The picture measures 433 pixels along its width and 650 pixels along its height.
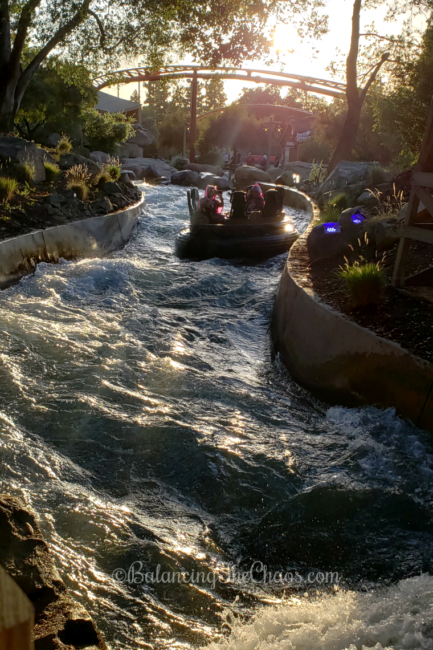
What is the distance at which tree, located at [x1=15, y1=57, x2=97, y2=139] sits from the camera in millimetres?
24250

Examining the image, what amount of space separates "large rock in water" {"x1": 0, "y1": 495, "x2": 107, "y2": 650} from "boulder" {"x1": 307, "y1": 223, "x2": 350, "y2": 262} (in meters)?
6.52

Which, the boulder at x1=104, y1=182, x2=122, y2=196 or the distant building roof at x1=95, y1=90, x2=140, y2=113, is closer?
the boulder at x1=104, y1=182, x2=122, y2=196

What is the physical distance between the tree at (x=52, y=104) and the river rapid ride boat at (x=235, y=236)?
1361 centimetres

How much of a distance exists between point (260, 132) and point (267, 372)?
6968 cm

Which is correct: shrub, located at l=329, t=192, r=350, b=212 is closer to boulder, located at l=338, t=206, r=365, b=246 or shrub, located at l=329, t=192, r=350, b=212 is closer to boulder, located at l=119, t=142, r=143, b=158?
boulder, located at l=338, t=206, r=365, b=246

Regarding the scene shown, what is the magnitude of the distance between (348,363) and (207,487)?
6.55ft

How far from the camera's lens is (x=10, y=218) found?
403 inches

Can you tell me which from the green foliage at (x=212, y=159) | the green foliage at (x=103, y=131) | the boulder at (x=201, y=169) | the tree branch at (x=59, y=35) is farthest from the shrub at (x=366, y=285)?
the green foliage at (x=212, y=159)

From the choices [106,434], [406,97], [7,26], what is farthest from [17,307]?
[406,97]

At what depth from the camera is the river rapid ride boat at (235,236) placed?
12.3 metres

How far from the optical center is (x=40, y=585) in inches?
93.4

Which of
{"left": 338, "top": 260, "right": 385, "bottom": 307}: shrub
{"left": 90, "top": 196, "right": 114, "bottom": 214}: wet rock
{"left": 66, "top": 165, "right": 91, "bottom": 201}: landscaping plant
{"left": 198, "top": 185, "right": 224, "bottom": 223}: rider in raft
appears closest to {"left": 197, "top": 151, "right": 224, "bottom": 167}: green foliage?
{"left": 66, "top": 165, "right": 91, "bottom": 201}: landscaping plant

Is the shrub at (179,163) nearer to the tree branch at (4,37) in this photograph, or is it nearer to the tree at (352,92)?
the tree at (352,92)

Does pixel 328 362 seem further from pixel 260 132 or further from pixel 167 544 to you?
pixel 260 132
